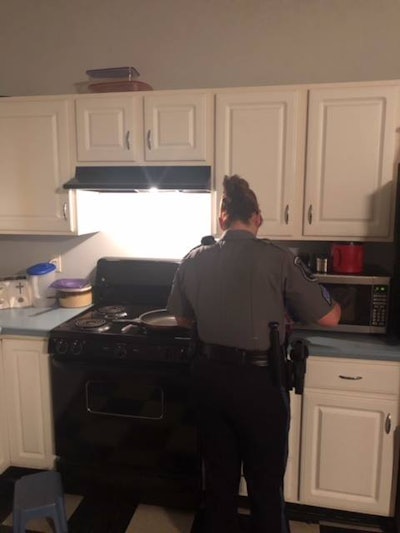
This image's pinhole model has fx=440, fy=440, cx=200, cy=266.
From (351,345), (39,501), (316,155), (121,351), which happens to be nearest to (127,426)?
(121,351)

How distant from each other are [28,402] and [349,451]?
1.68 metres

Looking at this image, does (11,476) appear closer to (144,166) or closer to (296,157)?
(144,166)

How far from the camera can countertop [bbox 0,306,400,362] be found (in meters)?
2.03

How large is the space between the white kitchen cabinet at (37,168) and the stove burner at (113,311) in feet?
1.58

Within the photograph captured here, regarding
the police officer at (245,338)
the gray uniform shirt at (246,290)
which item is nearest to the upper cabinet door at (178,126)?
the police officer at (245,338)

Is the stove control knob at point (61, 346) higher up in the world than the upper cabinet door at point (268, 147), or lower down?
lower down

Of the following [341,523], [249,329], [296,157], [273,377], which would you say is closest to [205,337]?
[249,329]

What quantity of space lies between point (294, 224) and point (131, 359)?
43.1 inches

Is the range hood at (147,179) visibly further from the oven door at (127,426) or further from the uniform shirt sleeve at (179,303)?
the oven door at (127,426)

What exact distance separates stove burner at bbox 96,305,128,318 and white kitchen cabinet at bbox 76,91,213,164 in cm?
86

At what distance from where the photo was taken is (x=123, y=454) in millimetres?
2275

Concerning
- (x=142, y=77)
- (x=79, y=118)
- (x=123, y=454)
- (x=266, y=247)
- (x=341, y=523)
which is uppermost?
(x=142, y=77)

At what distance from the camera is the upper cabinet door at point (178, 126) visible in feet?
7.64

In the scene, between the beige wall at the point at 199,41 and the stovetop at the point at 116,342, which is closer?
the stovetop at the point at 116,342
